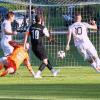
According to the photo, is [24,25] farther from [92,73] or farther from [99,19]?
[92,73]

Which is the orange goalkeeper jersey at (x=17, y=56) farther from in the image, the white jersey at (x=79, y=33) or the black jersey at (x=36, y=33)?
the white jersey at (x=79, y=33)

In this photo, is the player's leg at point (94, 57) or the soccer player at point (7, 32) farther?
the player's leg at point (94, 57)

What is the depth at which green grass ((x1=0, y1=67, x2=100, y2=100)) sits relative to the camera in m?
15.7

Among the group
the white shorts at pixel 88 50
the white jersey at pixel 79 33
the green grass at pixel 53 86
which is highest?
the white jersey at pixel 79 33

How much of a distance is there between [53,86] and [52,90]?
99 centimetres

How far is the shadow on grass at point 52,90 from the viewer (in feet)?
52.2

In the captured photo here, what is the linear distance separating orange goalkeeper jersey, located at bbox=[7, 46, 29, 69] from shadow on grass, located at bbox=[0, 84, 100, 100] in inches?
81.1

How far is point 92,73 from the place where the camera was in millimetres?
22359

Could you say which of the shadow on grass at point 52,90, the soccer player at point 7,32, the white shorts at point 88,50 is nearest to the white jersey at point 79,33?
the white shorts at point 88,50

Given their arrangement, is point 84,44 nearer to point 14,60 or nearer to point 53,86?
point 14,60

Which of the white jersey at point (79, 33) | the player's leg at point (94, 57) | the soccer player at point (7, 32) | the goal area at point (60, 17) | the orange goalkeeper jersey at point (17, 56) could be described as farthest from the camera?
the goal area at point (60, 17)

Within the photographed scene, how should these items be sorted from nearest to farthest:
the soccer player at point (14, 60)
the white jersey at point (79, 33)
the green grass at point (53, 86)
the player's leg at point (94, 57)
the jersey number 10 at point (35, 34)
→ the green grass at point (53, 86) < the soccer player at point (14, 60) < the jersey number 10 at point (35, 34) < the player's leg at point (94, 57) < the white jersey at point (79, 33)

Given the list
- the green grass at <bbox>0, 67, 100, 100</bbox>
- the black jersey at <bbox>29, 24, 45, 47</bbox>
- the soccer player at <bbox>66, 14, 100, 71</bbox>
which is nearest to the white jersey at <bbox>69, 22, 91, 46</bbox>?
the soccer player at <bbox>66, 14, 100, 71</bbox>

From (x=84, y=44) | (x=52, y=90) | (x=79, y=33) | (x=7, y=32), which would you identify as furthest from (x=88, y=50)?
(x=52, y=90)
